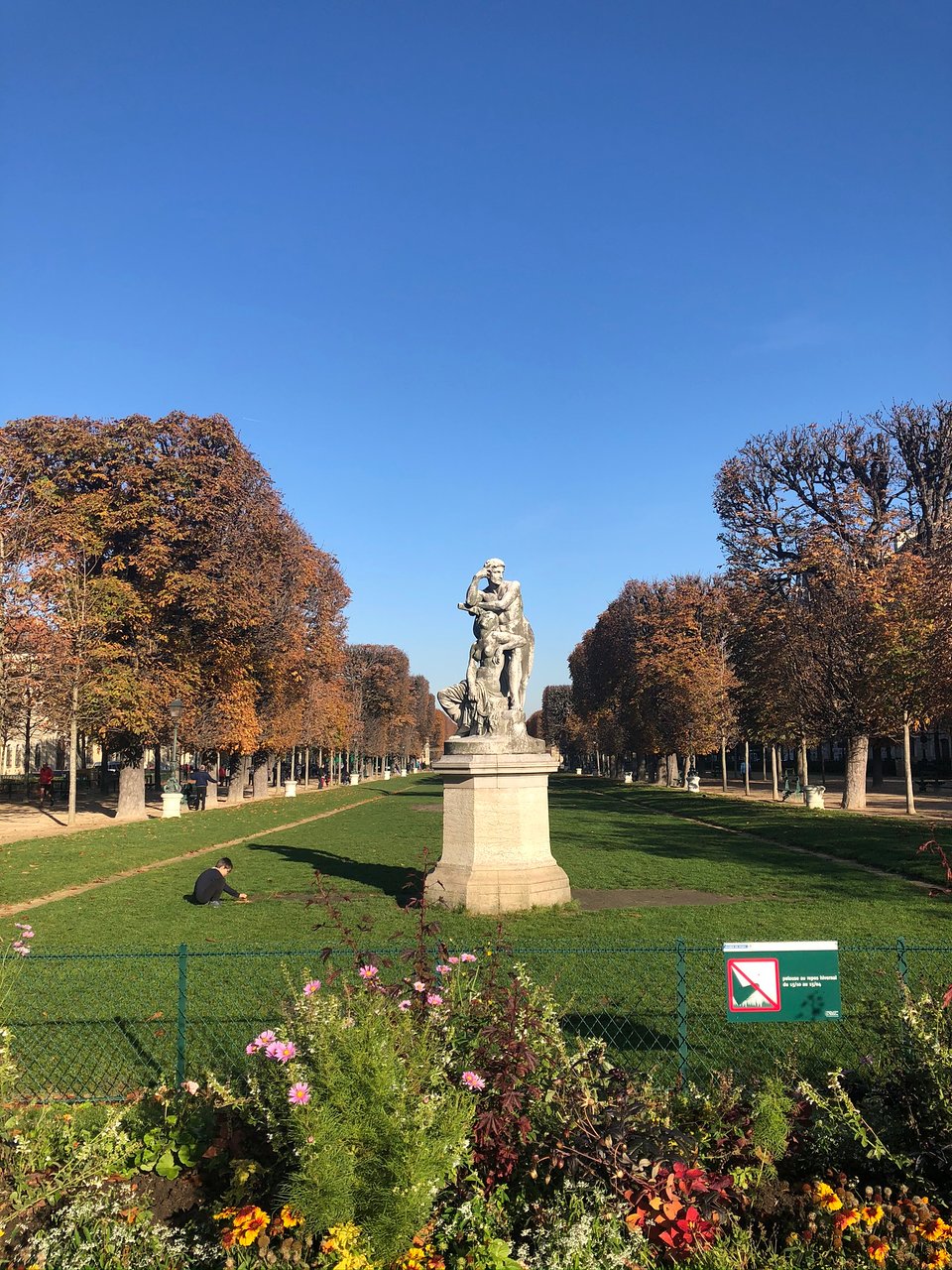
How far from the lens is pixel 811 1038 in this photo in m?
6.75

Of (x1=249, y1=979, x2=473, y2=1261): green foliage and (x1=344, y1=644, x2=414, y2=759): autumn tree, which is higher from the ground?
(x1=344, y1=644, x2=414, y2=759): autumn tree

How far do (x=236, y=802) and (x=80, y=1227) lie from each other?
3561 cm

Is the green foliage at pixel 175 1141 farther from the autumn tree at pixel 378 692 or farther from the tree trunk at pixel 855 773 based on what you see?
the autumn tree at pixel 378 692

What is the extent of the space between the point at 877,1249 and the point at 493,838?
26.7 feet

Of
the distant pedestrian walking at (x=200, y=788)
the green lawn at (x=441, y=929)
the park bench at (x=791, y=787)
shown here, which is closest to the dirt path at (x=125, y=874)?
the green lawn at (x=441, y=929)

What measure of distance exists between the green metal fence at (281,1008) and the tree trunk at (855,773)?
68.2 ft

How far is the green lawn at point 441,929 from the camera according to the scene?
676 centimetres

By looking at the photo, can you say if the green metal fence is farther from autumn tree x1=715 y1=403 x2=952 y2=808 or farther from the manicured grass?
autumn tree x1=715 y1=403 x2=952 y2=808

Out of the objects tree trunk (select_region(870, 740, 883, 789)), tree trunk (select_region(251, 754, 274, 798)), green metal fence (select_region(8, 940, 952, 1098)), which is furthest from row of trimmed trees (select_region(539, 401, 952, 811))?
tree trunk (select_region(251, 754, 274, 798))

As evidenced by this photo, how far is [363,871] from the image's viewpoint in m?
16.1

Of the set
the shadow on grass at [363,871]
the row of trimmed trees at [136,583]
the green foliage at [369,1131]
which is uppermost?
the row of trimmed trees at [136,583]

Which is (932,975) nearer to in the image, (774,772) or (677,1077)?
(677,1077)

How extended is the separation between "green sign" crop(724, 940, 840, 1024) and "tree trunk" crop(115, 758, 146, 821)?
26950 mm

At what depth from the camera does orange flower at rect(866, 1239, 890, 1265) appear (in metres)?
4.00
